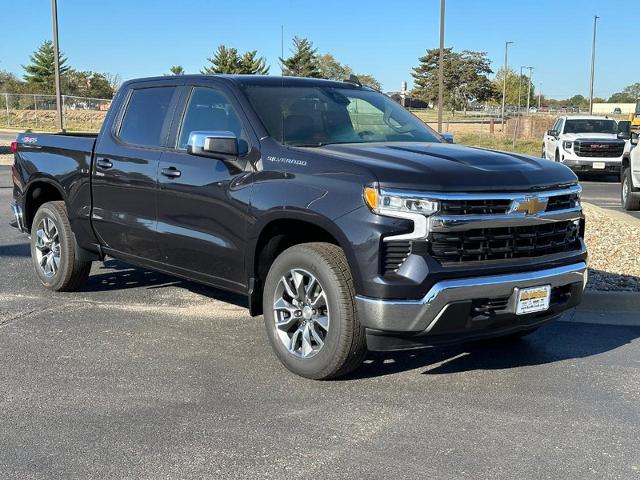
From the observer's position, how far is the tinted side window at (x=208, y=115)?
16.8 feet

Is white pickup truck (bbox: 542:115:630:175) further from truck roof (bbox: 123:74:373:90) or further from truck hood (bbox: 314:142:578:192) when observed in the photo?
truck hood (bbox: 314:142:578:192)

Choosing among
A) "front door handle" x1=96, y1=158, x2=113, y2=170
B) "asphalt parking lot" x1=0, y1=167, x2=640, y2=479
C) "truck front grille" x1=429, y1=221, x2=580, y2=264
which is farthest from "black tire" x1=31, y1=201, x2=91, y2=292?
"truck front grille" x1=429, y1=221, x2=580, y2=264

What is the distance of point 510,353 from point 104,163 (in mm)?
3546

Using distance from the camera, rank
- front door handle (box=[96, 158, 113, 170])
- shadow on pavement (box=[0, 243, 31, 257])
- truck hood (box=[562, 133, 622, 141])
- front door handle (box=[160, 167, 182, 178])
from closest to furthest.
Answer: front door handle (box=[160, 167, 182, 178])
front door handle (box=[96, 158, 113, 170])
shadow on pavement (box=[0, 243, 31, 257])
truck hood (box=[562, 133, 622, 141])

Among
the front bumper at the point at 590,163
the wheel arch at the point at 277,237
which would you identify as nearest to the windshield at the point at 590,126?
the front bumper at the point at 590,163

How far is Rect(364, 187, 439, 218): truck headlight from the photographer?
157 inches

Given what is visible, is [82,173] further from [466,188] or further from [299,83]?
[466,188]

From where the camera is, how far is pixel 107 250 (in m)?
6.21

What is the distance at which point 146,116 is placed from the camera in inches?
231

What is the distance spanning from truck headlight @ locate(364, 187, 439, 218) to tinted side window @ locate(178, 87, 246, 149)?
1.40m

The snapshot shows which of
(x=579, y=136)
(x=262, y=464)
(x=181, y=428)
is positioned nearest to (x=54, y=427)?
(x=181, y=428)

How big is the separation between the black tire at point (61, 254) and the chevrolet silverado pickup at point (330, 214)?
19.2 inches

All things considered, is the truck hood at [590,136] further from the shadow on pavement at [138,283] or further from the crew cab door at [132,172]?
the crew cab door at [132,172]

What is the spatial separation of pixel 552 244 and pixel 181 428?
8.10 feet
